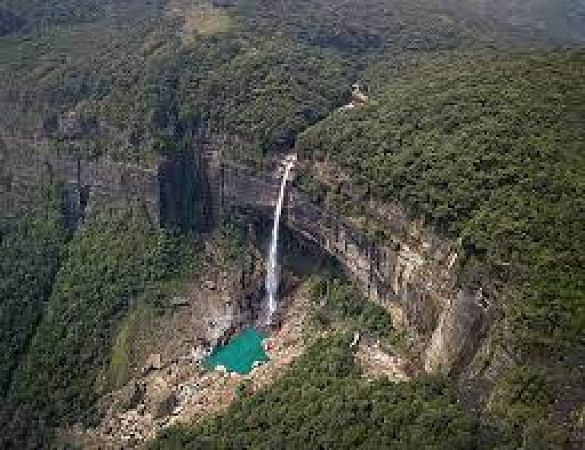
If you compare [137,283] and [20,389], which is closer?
[20,389]

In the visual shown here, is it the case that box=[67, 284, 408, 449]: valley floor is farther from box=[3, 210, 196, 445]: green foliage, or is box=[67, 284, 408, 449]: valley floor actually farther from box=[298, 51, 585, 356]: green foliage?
box=[298, 51, 585, 356]: green foliage

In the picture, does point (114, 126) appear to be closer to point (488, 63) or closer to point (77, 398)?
point (77, 398)

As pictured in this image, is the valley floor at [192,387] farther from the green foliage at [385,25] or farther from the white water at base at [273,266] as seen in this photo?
the green foliage at [385,25]

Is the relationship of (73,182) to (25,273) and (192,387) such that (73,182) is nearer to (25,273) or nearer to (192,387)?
(25,273)

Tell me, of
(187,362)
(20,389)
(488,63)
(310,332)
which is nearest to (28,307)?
(20,389)

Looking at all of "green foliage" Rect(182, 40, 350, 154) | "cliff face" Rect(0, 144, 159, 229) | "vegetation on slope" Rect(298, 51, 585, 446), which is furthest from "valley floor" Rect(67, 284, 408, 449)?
"cliff face" Rect(0, 144, 159, 229)

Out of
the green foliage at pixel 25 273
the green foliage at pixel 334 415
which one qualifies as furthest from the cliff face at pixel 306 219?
the green foliage at pixel 334 415
